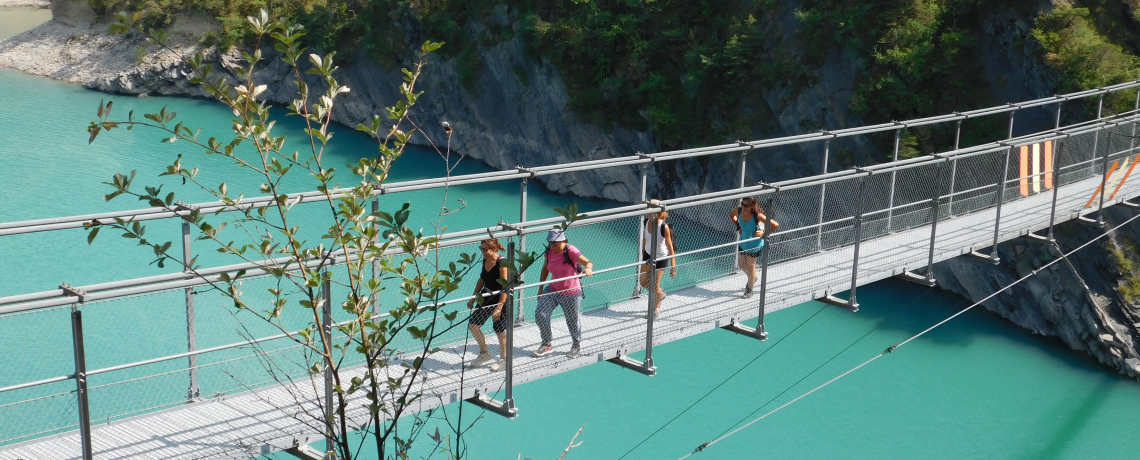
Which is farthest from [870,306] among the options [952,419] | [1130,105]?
[1130,105]

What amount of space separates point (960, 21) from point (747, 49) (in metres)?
4.05

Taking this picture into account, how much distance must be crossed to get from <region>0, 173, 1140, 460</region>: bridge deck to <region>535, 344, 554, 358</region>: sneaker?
0.04m

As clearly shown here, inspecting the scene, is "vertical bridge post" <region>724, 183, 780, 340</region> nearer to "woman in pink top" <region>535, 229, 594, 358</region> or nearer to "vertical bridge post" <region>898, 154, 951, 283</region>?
"woman in pink top" <region>535, 229, 594, 358</region>

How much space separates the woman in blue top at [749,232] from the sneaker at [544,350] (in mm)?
2119

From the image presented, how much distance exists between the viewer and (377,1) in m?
29.1

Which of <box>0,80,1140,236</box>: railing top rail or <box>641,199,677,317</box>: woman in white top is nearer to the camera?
<box>0,80,1140,236</box>: railing top rail

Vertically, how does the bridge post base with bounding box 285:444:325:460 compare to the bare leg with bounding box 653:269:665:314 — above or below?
below

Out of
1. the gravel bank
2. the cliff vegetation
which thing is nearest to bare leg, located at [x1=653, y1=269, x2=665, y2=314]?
the cliff vegetation

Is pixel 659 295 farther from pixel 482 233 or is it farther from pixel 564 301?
pixel 482 233

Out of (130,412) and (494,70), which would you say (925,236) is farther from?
(494,70)

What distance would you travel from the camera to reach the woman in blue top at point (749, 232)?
8.51 meters

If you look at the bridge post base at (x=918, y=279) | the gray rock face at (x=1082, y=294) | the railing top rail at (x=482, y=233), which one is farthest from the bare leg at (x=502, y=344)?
the gray rock face at (x=1082, y=294)

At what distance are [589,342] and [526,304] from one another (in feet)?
2.92

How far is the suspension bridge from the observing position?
5391 mm
